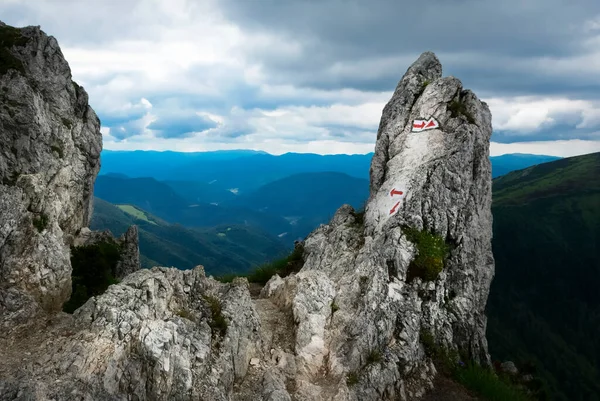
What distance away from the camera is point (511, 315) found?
194875 mm

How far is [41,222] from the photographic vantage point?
2009 cm

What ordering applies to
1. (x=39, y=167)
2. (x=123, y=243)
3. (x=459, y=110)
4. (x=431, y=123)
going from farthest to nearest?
(x=123, y=243) → (x=431, y=123) → (x=459, y=110) → (x=39, y=167)

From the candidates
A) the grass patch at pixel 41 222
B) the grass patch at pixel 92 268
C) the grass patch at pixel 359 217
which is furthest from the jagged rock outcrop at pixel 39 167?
the grass patch at pixel 359 217

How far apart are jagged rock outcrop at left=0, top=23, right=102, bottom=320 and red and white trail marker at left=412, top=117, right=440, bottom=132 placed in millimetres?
21344

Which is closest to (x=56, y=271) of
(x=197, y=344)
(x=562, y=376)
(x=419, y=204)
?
(x=197, y=344)

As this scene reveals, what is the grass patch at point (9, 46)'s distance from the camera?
2875 centimetres

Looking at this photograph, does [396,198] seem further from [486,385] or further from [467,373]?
[486,385]

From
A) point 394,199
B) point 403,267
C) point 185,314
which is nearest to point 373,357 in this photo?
point 403,267

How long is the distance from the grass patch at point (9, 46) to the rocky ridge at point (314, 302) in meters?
0.54

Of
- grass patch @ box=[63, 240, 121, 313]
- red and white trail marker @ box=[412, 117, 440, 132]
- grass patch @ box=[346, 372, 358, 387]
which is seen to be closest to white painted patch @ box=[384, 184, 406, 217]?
red and white trail marker @ box=[412, 117, 440, 132]

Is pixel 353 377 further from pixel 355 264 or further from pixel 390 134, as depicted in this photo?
pixel 390 134

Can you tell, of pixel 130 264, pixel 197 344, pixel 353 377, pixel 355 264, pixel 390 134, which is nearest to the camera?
pixel 197 344

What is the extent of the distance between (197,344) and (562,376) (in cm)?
18412

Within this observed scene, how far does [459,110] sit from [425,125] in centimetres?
230
